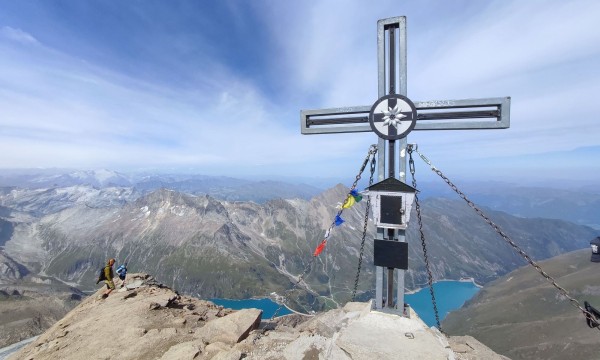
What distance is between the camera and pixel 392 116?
10.8 metres

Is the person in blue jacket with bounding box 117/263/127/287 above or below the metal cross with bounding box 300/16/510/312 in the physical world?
below

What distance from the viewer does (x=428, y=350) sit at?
896 centimetres

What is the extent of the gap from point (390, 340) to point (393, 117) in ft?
26.5

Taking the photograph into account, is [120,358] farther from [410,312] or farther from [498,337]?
[498,337]

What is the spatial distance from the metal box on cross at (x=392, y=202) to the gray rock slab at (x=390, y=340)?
3647 millimetres

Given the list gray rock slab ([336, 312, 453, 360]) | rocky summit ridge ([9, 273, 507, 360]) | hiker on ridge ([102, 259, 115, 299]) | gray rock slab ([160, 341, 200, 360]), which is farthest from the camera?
hiker on ridge ([102, 259, 115, 299])

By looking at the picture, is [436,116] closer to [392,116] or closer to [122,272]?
[392,116]

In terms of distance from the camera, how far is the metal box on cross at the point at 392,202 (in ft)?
34.9

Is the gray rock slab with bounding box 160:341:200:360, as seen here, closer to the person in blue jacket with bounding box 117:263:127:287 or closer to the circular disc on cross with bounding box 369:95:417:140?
the circular disc on cross with bounding box 369:95:417:140

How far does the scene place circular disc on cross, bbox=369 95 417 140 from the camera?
10.6 m

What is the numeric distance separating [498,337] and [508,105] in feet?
601

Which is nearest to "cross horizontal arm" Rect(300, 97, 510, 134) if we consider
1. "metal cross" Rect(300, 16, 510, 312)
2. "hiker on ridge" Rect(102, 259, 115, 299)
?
"metal cross" Rect(300, 16, 510, 312)

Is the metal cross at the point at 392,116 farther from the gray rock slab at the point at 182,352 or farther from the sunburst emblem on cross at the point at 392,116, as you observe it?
the gray rock slab at the point at 182,352

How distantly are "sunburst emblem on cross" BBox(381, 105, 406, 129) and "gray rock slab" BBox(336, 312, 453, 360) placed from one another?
7.57 meters
